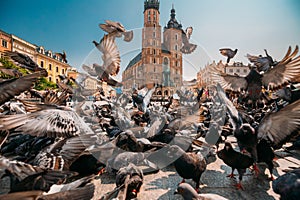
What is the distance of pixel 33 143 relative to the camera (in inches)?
133

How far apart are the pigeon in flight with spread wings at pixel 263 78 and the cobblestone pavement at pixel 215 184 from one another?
10.5ft

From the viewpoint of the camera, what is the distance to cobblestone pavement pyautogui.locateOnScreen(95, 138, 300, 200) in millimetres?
2605

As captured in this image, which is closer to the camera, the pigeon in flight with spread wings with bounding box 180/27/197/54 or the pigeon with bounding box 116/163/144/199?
the pigeon with bounding box 116/163/144/199

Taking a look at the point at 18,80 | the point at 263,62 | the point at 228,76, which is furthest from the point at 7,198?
the point at 263,62

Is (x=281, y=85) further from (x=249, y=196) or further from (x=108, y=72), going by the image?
(x=108, y=72)

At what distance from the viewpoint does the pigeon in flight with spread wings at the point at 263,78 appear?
17.4ft

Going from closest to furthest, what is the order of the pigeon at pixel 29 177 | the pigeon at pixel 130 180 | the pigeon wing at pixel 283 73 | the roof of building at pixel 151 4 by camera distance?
the pigeon at pixel 29 177
the pigeon at pixel 130 180
the pigeon wing at pixel 283 73
the roof of building at pixel 151 4

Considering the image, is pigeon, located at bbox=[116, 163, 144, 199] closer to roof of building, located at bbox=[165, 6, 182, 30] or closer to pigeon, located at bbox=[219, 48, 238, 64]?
pigeon, located at bbox=[219, 48, 238, 64]

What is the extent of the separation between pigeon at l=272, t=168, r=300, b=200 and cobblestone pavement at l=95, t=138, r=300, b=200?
26.7 inches

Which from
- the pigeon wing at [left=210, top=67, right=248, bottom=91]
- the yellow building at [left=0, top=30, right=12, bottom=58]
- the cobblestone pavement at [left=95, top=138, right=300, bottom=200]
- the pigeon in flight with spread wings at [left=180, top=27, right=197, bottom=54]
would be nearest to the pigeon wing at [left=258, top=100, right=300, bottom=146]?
the cobblestone pavement at [left=95, top=138, right=300, bottom=200]

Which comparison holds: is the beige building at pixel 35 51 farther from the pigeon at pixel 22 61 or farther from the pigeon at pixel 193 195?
the pigeon at pixel 193 195

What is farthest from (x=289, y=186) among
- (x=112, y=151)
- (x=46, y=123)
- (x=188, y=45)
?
(x=188, y=45)

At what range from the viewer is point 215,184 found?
2.96 meters

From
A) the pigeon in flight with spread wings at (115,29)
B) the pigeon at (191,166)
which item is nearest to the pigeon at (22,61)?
the pigeon in flight with spread wings at (115,29)
